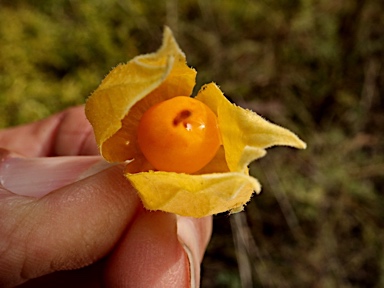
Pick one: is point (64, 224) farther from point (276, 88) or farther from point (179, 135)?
point (276, 88)

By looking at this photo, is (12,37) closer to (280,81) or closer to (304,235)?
(280,81)

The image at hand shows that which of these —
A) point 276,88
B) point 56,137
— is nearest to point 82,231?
point 56,137

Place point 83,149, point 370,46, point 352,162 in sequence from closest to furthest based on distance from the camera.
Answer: point 83,149 < point 352,162 < point 370,46

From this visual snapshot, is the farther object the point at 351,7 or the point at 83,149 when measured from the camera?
the point at 351,7

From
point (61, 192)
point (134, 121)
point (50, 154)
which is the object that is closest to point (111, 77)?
point (134, 121)

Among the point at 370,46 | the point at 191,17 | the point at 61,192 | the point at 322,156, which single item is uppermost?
the point at 61,192

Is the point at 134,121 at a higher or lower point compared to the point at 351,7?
higher
